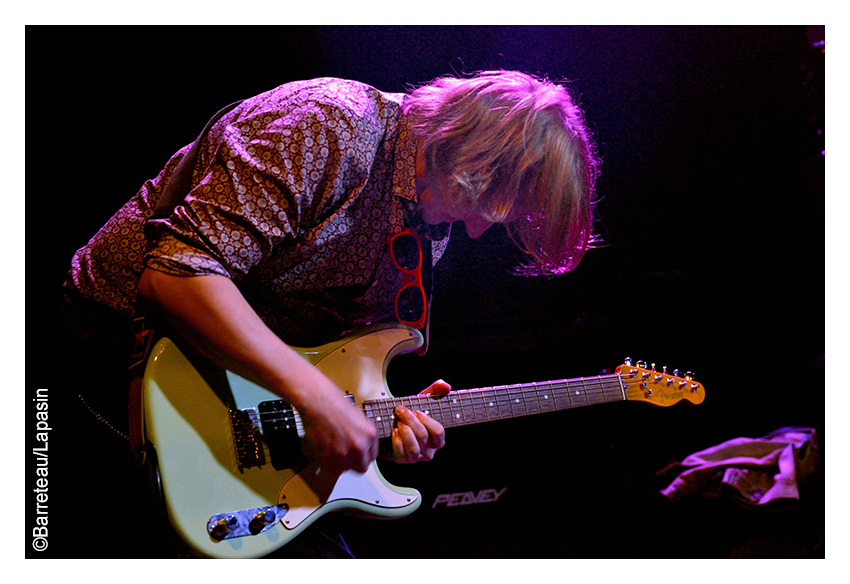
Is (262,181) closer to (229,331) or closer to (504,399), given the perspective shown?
(229,331)

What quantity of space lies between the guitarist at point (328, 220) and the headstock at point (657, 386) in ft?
1.46

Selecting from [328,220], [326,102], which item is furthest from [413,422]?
[326,102]

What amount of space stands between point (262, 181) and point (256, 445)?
0.59 metres

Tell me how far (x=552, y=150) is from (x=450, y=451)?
45.6 inches

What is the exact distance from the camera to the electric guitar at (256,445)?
1147 millimetres

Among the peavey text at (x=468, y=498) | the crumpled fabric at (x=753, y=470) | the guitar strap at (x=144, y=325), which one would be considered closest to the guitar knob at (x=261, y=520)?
the guitar strap at (x=144, y=325)

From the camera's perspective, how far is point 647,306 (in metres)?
2.07

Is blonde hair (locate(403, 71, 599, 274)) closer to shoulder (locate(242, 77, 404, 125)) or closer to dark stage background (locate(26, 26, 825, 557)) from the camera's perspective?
shoulder (locate(242, 77, 404, 125))

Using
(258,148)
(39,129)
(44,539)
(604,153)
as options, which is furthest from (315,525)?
(604,153)

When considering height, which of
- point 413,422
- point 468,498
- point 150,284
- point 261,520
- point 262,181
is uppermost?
point 262,181

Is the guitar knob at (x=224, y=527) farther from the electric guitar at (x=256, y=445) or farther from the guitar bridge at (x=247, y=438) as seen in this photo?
the guitar bridge at (x=247, y=438)

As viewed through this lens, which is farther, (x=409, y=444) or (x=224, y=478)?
(x=409, y=444)

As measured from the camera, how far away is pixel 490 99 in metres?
1.27

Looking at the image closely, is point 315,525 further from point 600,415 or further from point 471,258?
point 600,415
